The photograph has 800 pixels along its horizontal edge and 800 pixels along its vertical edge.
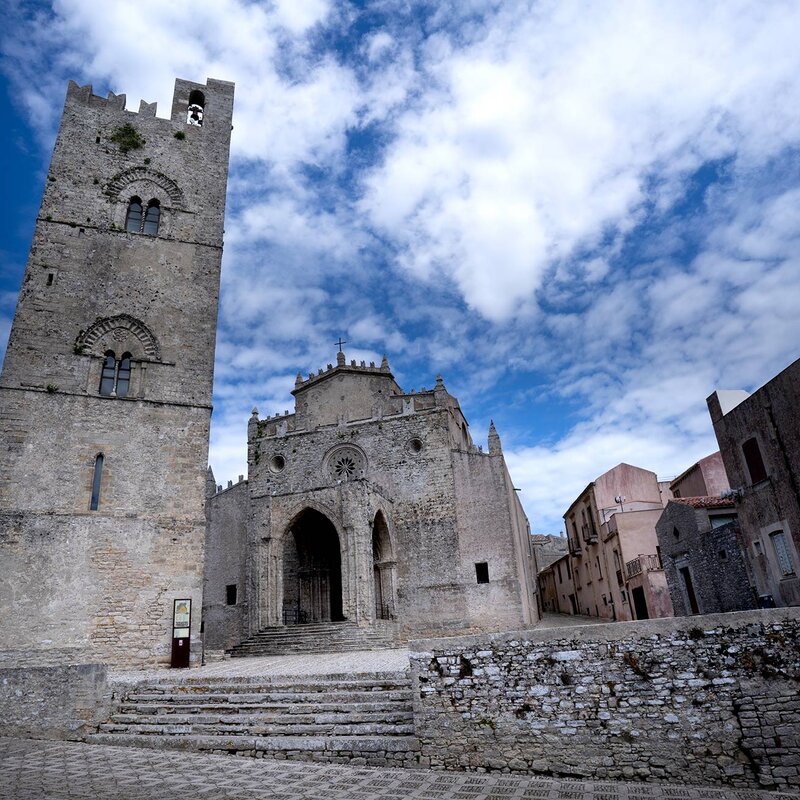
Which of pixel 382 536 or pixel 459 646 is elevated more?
pixel 382 536

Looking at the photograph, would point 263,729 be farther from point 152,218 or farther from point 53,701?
point 152,218

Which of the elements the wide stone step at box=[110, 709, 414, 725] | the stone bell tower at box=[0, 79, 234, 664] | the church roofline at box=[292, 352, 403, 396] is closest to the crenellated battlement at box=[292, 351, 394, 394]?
the church roofline at box=[292, 352, 403, 396]

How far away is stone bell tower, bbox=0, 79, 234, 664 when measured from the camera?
13.8 metres

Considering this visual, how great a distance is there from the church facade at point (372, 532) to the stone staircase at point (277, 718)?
11144mm

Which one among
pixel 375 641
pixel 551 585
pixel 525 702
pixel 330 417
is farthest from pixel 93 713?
pixel 551 585

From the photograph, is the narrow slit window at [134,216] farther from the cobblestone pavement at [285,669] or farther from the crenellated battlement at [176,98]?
the cobblestone pavement at [285,669]

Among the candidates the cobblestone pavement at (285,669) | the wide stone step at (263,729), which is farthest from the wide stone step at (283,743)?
the cobblestone pavement at (285,669)

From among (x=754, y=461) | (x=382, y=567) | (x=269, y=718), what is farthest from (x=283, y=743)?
(x=382, y=567)

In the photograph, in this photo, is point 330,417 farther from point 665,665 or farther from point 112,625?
point 665,665

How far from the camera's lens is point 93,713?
8.78m

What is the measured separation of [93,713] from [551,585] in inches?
1653

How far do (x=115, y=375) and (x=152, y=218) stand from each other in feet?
18.4

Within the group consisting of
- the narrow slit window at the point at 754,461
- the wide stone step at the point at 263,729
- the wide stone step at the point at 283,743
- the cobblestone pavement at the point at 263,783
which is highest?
the narrow slit window at the point at 754,461

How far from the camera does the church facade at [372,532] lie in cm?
2189
